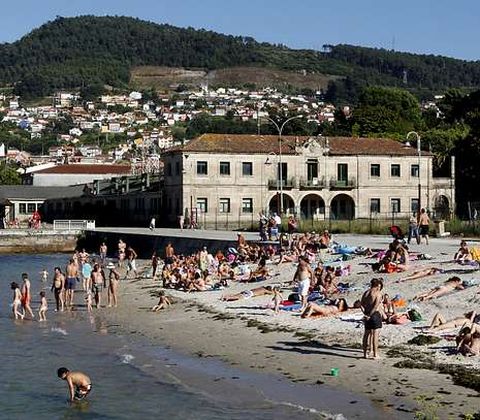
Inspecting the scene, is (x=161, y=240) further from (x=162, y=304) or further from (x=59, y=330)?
(x=59, y=330)

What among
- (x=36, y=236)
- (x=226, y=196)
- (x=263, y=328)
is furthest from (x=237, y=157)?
(x=263, y=328)

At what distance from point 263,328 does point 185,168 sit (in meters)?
48.0

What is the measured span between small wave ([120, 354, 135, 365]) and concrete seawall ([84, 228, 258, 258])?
80.3 ft

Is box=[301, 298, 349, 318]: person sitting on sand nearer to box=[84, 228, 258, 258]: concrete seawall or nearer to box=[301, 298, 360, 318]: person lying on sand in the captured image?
box=[301, 298, 360, 318]: person lying on sand

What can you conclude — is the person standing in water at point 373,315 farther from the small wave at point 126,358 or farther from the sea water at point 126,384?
the small wave at point 126,358

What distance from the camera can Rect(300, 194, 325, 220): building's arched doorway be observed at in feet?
246

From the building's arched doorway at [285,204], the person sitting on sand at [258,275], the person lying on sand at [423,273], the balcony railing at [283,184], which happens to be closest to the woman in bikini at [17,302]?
the person sitting on sand at [258,275]

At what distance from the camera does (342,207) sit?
76.2 metres

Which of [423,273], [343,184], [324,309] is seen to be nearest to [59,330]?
[324,309]

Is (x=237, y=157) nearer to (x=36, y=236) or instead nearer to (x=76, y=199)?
(x=36, y=236)

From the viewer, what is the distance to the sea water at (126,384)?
16.1 meters

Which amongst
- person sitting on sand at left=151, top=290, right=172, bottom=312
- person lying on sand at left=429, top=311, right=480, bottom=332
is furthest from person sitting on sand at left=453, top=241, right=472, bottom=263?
person sitting on sand at left=151, top=290, right=172, bottom=312

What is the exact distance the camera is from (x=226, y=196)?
71688 mm

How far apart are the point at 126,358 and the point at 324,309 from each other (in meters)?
5.24
